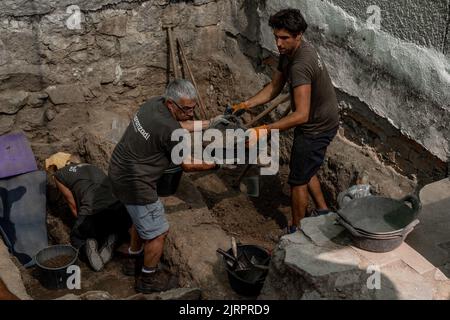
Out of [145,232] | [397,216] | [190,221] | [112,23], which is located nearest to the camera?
[397,216]

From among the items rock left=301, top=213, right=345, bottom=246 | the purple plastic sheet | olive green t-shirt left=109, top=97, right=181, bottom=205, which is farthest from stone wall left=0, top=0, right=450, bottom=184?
olive green t-shirt left=109, top=97, right=181, bottom=205

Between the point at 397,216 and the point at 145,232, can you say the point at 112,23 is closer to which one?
the point at 145,232

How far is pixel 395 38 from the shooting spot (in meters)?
5.14

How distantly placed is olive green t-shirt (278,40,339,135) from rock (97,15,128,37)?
2.31 meters

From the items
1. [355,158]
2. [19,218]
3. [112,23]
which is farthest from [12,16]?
[355,158]

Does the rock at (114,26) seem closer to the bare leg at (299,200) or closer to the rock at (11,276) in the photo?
the rock at (11,276)

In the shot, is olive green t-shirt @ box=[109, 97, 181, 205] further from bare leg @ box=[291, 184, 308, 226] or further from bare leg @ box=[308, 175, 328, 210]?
bare leg @ box=[308, 175, 328, 210]

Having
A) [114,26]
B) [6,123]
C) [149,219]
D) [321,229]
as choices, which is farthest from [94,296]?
[114,26]

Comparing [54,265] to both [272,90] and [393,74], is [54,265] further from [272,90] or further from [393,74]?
[393,74]

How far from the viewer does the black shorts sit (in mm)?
5184

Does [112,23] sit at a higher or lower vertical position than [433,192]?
higher

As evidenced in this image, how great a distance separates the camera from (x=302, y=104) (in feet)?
16.0

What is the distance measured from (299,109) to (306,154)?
482mm

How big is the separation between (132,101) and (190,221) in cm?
239
